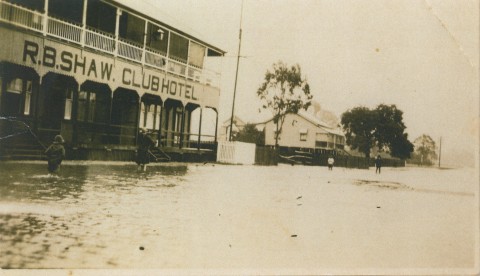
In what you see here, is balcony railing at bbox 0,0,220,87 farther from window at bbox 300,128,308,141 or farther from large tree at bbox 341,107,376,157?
large tree at bbox 341,107,376,157

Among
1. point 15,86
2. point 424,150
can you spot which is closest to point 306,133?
point 424,150

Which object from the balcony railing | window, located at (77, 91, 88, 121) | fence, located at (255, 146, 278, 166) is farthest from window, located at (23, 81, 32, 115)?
fence, located at (255, 146, 278, 166)

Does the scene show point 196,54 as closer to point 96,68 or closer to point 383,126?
point 96,68

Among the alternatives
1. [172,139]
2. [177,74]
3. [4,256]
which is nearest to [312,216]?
[172,139]

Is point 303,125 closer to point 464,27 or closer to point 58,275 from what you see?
point 464,27

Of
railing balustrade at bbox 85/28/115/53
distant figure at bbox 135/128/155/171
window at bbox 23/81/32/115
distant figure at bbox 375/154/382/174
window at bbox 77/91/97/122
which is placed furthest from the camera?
distant figure at bbox 375/154/382/174

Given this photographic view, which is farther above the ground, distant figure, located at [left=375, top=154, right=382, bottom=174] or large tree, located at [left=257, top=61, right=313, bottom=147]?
large tree, located at [left=257, top=61, right=313, bottom=147]

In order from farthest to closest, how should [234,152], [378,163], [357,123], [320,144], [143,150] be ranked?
[320,144]
[378,163]
[234,152]
[357,123]
[143,150]
